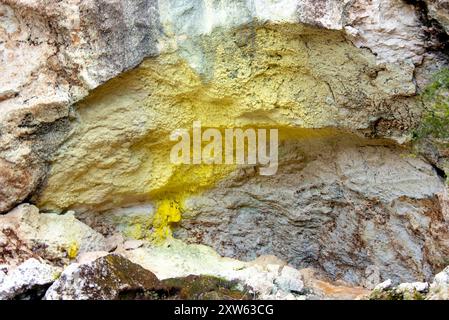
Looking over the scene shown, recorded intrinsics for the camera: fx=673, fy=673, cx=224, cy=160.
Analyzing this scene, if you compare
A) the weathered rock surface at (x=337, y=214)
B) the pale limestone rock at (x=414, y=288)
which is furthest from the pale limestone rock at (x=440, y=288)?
the weathered rock surface at (x=337, y=214)

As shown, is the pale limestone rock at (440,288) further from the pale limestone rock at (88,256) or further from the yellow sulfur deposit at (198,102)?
the pale limestone rock at (88,256)

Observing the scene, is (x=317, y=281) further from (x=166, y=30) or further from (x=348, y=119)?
(x=166, y=30)

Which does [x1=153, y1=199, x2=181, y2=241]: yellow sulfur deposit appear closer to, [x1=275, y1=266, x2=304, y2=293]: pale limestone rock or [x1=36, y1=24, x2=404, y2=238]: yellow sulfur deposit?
[x1=36, y1=24, x2=404, y2=238]: yellow sulfur deposit

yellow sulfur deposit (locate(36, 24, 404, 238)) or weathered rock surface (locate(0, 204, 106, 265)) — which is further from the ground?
yellow sulfur deposit (locate(36, 24, 404, 238))

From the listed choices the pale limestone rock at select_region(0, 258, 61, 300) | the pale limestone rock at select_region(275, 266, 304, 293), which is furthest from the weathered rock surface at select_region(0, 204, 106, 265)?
the pale limestone rock at select_region(275, 266, 304, 293)

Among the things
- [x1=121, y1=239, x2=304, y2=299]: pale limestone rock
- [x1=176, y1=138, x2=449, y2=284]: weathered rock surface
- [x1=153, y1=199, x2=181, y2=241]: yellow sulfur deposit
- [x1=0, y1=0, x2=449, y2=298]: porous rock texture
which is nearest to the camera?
[x1=0, y1=0, x2=449, y2=298]: porous rock texture

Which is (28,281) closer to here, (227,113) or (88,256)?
(88,256)

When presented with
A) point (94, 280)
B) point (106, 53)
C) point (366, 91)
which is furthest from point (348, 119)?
point (94, 280)
